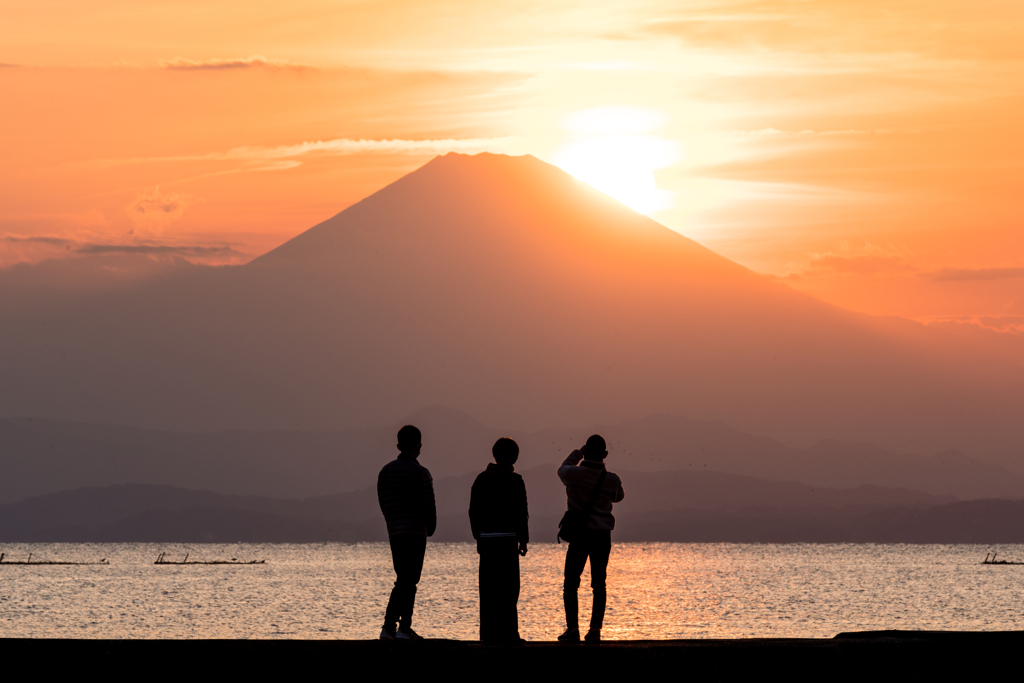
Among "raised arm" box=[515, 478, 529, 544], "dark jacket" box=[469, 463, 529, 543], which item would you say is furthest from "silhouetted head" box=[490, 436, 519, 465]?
"raised arm" box=[515, 478, 529, 544]

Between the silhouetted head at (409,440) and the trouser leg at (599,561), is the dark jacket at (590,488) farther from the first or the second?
the silhouetted head at (409,440)

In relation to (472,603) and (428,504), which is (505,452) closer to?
(428,504)

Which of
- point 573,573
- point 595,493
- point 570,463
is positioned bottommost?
point 573,573

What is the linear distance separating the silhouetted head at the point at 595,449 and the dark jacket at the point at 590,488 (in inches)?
3.3

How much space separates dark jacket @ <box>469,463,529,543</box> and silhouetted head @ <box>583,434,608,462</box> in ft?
3.99

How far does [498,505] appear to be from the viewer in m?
10.3

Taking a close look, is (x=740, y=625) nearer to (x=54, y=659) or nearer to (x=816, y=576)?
(x=54, y=659)

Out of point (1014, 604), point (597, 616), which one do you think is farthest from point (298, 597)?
point (597, 616)

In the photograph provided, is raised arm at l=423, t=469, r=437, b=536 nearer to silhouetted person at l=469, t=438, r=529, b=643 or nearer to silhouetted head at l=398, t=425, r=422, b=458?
silhouetted head at l=398, t=425, r=422, b=458

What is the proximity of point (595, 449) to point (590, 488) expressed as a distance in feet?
1.33

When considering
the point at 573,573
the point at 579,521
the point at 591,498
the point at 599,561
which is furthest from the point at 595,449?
the point at 573,573

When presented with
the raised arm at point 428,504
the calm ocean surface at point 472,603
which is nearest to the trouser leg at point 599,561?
the raised arm at point 428,504

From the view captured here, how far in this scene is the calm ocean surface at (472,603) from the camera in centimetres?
7306

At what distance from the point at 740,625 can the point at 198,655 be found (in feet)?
242
